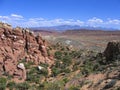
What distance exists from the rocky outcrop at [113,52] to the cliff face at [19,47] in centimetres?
746

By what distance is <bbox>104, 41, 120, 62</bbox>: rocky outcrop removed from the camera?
35119 millimetres

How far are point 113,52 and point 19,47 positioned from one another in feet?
37.3

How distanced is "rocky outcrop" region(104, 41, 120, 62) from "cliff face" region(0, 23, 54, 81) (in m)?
7.46

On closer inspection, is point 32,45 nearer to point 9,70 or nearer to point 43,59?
point 43,59

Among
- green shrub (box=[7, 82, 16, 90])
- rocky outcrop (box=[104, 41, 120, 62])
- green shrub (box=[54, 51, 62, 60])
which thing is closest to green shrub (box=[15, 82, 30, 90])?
green shrub (box=[7, 82, 16, 90])

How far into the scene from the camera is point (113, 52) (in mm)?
36062

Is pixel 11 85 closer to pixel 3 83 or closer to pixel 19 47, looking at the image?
pixel 3 83

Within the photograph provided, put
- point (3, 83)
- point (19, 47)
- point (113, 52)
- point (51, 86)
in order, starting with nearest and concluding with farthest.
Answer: point (51, 86), point (3, 83), point (113, 52), point (19, 47)

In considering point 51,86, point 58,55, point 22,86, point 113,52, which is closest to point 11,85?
point 22,86

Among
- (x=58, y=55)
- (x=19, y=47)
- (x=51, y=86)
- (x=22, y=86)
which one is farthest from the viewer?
(x=58, y=55)

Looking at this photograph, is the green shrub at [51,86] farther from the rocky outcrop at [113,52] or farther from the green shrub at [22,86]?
the rocky outcrop at [113,52]

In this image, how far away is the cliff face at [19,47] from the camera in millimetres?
35975

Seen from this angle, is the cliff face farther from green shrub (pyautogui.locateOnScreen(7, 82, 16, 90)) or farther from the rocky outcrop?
the rocky outcrop

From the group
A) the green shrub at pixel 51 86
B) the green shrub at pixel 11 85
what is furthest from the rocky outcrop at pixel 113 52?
the green shrub at pixel 11 85
